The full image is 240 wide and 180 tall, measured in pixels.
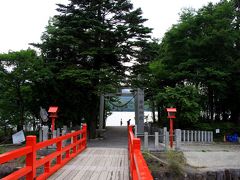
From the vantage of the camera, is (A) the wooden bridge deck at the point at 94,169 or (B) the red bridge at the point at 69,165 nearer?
(B) the red bridge at the point at 69,165

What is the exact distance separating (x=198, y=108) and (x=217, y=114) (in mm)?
6270

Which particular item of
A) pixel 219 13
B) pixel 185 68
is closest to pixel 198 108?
pixel 185 68

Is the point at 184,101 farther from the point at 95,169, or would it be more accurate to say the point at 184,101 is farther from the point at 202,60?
the point at 95,169

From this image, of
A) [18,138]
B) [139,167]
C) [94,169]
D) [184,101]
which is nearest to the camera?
[139,167]

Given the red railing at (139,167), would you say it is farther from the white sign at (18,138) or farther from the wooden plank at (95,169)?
the white sign at (18,138)

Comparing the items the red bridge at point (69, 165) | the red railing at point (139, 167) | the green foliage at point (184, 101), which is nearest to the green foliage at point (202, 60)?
the green foliage at point (184, 101)

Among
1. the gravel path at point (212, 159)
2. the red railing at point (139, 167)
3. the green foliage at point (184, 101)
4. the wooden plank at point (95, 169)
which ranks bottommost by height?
the gravel path at point (212, 159)

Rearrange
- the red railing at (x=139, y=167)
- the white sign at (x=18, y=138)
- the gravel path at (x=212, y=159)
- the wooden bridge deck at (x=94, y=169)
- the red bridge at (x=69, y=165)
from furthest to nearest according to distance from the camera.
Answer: the white sign at (x=18, y=138), the gravel path at (x=212, y=159), the wooden bridge deck at (x=94, y=169), the red bridge at (x=69, y=165), the red railing at (x=139, y=167)

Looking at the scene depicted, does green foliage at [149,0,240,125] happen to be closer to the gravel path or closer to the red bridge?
the gravel path

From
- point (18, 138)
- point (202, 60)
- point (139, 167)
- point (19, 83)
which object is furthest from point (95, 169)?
point (202, 60)

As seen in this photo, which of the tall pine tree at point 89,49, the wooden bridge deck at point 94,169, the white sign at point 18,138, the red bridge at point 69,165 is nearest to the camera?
the red bridge at point 69,165

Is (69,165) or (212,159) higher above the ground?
(69,165)

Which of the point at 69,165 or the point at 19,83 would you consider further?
the point at 19,83

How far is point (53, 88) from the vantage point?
1012 inches
